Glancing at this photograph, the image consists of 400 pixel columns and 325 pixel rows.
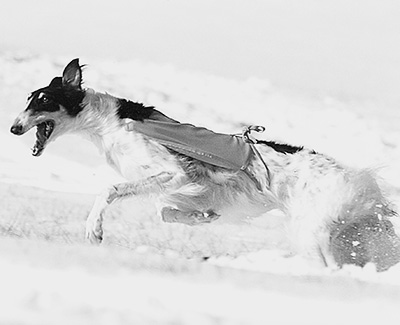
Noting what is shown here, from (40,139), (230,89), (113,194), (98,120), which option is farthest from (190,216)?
(230,89)

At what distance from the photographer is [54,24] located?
4.35 m

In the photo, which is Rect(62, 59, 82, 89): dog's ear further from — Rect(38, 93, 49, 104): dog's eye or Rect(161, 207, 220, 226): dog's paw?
Rect(161, 207, 220, 226): dog's paw

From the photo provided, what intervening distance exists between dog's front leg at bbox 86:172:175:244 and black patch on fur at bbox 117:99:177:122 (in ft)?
0.79

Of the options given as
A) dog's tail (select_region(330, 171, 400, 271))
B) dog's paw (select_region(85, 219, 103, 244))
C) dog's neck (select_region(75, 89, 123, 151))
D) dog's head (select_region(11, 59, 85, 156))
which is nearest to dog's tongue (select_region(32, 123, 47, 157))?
dog's head (select_region(11, 59, 85, 156))

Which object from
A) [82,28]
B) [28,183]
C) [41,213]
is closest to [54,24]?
[82,28]

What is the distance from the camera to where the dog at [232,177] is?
9.79 ft

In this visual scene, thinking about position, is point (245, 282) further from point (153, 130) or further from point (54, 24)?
point (54, 24)

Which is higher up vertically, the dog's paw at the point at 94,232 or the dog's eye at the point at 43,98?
the dog's eye at the point at 43,98

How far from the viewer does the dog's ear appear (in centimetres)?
311

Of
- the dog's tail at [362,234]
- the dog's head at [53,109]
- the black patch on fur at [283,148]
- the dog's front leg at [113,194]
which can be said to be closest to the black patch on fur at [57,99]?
the dog's head at [53,109]

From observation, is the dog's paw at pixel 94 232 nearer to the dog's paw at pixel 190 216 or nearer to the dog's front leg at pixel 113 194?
the dog's front leg at pixel 113 194

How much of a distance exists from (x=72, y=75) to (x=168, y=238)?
0.82m

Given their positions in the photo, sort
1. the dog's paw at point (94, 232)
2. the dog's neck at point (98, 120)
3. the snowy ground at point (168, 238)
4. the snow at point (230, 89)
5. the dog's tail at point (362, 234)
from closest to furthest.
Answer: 1. the snowy ground at point (168, 238)
2. the dog's paw at point (94, 232)
3. the dog's tail at point (362, 234)
4. the dog's neck at point (98, 120)
5. the snow at point (230, 89)

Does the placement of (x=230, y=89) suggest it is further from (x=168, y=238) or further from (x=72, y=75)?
(x=72, y=75)
